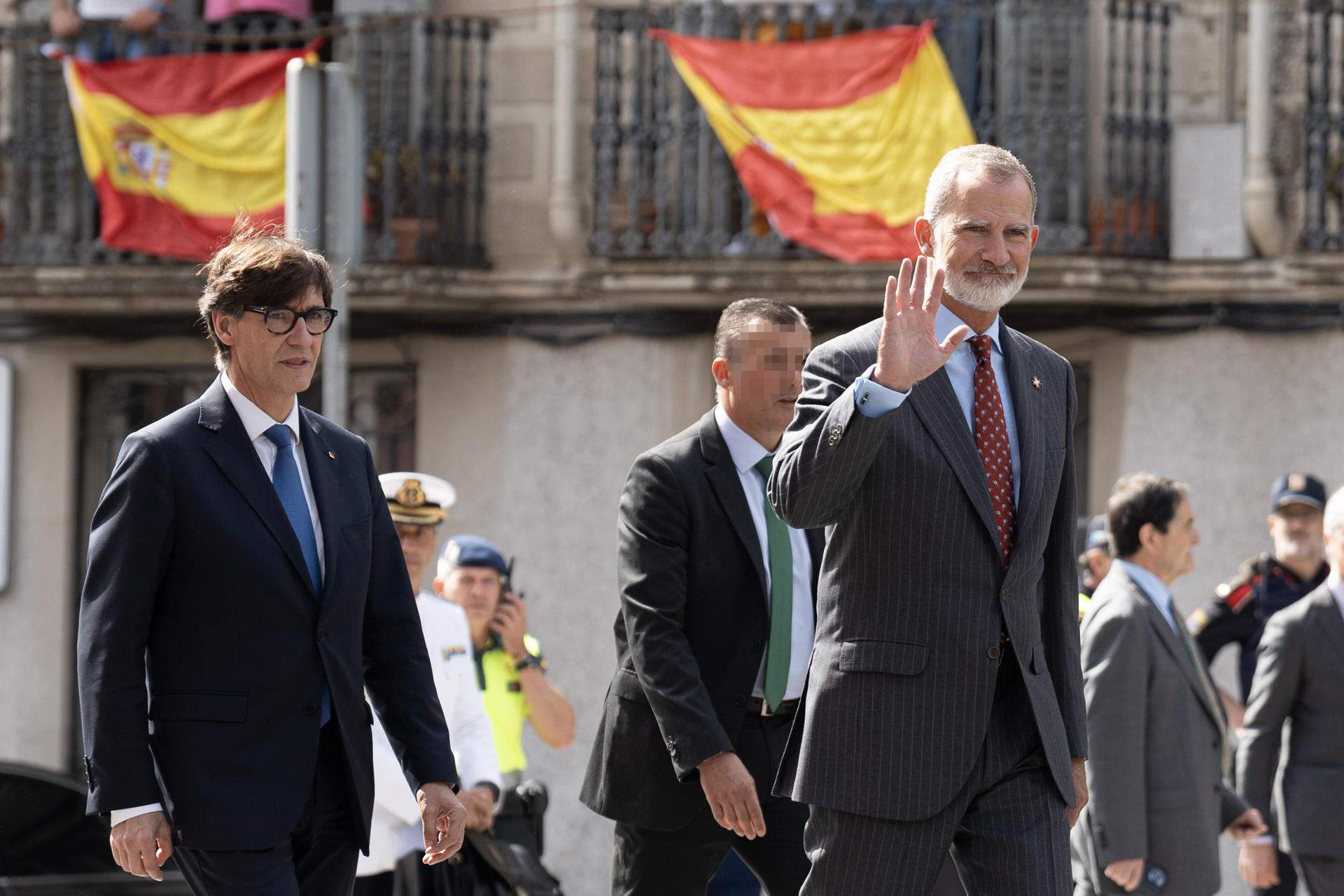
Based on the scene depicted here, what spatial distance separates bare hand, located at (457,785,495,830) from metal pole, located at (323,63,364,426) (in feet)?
5.47

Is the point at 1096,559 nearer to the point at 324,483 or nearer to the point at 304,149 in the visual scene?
the point at 304,149

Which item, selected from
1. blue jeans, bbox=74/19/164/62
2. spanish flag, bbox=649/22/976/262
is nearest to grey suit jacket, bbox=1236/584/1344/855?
spanish flag, bbox=649/22/976/262

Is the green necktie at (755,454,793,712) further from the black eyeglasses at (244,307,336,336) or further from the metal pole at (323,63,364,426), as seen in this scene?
the metal pole at (323,63,364,426)

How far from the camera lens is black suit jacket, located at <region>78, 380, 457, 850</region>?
4.36m

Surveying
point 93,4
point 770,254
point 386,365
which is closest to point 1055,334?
point 770,254

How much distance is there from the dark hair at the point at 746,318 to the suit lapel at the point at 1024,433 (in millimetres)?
1131

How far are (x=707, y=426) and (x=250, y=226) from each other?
1.48 m

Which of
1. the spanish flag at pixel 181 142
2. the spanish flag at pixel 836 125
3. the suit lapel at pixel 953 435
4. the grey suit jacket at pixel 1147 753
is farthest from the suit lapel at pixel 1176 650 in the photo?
the spanish flag at pixel 181 142

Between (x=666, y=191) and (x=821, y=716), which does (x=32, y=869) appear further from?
(x=666, y=191)

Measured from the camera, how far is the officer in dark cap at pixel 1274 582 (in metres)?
9.69

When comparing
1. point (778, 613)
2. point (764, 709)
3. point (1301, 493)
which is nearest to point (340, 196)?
point (778, 613)

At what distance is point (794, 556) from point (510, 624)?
2425 mm

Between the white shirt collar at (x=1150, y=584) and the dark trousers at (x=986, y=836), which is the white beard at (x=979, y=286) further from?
the white shirt collar at (x=1150, y=584)

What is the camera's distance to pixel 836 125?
42.4ft
